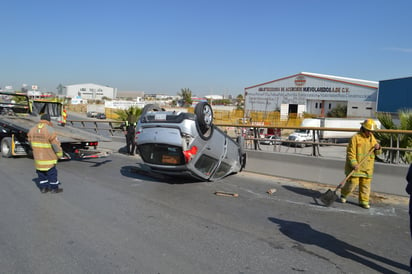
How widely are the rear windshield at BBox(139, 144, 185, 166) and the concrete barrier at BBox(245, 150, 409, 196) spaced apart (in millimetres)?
3224

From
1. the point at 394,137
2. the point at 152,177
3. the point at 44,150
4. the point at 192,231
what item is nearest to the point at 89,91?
the point at 152,177

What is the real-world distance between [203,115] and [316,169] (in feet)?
10.7

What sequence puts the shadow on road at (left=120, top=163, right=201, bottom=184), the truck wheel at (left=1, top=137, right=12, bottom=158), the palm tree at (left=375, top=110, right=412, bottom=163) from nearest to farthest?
the palm tree at (left=375, top=110, right=412, bottom=163)
the shadow on road at (left=120, top=163, right=201, bottom=184)
the truck wheel at (left=1, top=137, right=12, bottom=158)

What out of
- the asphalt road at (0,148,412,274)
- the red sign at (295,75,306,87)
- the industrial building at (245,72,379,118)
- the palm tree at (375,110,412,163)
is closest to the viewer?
the asphalt road at (0,148,412,274)

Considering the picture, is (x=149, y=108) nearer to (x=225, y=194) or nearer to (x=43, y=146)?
(x=43, y=146)

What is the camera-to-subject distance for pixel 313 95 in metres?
50.3

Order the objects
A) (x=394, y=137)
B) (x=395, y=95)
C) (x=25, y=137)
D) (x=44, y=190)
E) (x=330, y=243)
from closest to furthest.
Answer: (x=330, y=243) → (x=44, y=190) → (x=394, y=137) → (x=25, y=137) → (x=395, y=95)

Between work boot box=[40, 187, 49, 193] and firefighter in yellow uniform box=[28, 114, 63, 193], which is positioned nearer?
firefighter in yellow uniform box=[28, 114, 63, 193]

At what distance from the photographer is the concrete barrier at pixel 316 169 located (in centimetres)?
744

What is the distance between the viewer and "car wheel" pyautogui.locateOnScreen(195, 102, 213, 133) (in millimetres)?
7355

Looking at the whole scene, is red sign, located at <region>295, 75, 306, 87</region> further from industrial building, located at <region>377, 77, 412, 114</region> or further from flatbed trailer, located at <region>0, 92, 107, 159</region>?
flatbed trailer, located at <region>0, 92, 107, 159</region>

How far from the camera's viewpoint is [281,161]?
9430mm

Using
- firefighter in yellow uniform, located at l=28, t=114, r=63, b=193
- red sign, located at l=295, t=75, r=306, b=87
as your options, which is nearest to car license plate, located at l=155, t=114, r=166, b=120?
firefighter in yellow uniform, located at l=28, t=114, r=63, b=193

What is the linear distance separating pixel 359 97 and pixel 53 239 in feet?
149
